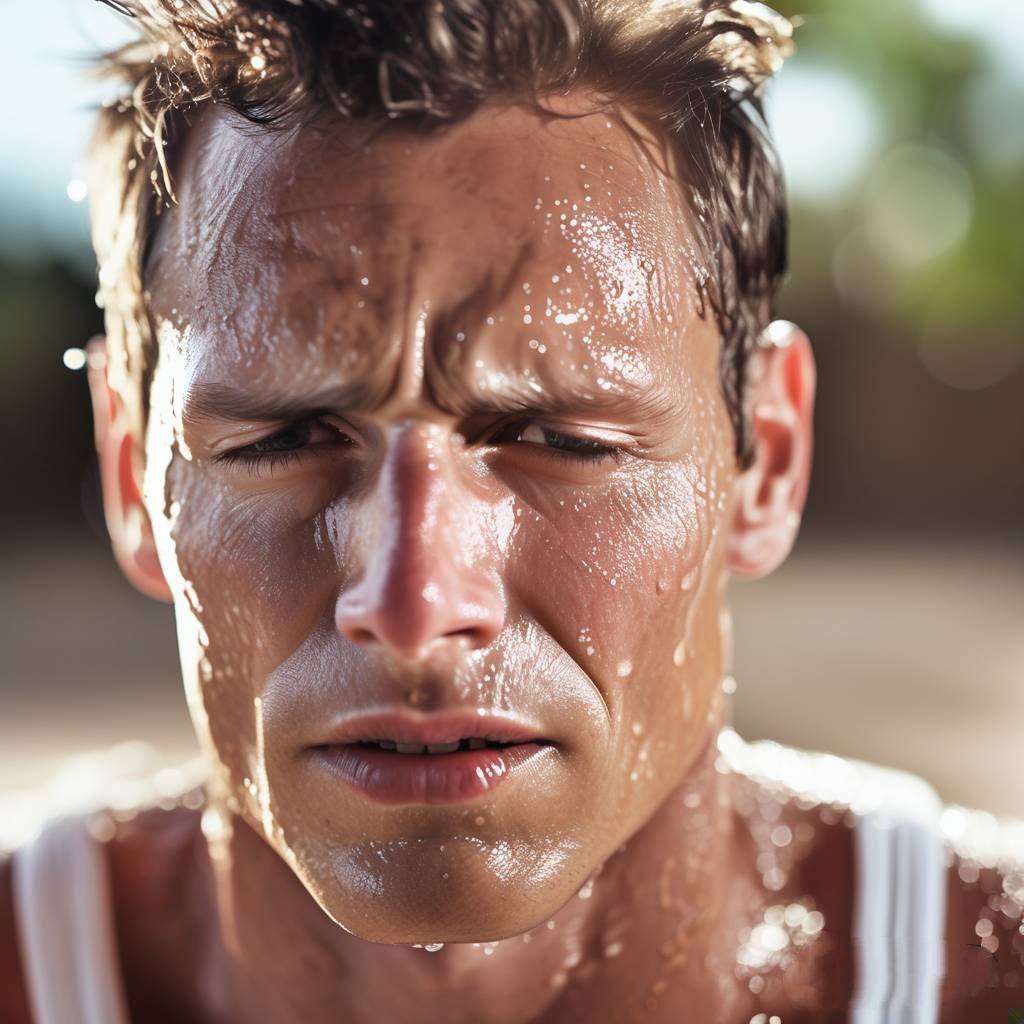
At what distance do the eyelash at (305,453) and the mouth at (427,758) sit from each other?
22cm

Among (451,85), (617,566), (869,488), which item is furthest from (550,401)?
(869,488)

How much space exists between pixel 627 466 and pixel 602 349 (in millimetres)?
109

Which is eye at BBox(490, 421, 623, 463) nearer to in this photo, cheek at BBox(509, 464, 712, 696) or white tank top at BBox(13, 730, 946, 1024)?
cheek at BBox(509, 464, 712, 696)

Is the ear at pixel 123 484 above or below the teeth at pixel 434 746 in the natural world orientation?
above

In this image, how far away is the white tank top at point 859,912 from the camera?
1.33m

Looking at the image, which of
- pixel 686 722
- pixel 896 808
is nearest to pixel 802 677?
pixel 896 808

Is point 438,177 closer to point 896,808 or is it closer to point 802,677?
point 896,808

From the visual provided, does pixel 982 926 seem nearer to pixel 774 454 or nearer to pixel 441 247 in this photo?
pixel 774 454

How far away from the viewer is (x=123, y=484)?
133 cm

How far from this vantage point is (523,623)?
96cm

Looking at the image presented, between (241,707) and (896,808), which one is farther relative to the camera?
(896,808)

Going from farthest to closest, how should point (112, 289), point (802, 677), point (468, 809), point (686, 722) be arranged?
point (802, 677)
point (112, 289)
point (686, 722)
point (468, 809)

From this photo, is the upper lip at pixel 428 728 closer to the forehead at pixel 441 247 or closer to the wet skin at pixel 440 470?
the wet skin at pixel 440 470

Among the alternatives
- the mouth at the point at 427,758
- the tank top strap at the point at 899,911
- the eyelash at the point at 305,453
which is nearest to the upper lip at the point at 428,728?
the mouth at the point at 427,758
